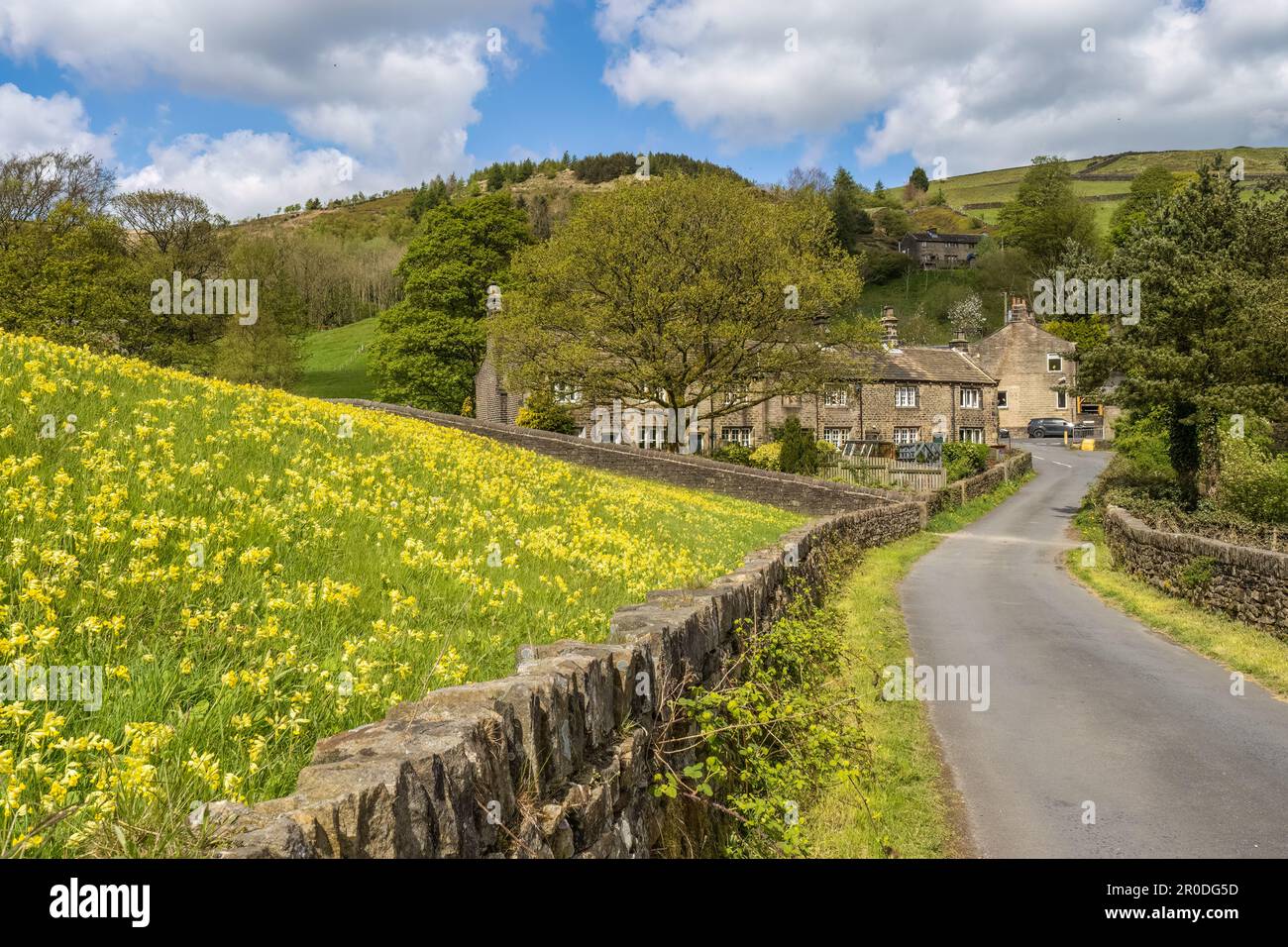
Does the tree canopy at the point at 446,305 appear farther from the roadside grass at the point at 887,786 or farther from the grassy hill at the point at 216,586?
the roadside grass at the point at 887,786

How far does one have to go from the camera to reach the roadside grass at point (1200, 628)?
11.5m

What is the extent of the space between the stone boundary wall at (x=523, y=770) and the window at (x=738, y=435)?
45.3 meters

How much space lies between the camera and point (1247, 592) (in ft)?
46.5

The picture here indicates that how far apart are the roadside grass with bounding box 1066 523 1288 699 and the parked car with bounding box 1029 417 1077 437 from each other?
5946 cm

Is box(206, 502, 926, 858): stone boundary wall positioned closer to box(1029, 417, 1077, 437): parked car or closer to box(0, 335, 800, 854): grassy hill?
box(0, 335, 800, 854): grassy hill

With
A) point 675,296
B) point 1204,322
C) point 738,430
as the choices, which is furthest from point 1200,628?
point 738,430

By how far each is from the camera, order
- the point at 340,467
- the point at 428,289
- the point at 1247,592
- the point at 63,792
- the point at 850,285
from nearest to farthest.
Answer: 1. the point at 63,792
2. the point at 340,467
3. the point at 1247,592
4. the point at 850,285
5. the point at 428,289

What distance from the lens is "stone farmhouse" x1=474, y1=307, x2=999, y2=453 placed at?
52031mm

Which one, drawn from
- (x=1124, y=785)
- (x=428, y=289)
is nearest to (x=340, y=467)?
(x=1124, y=785)

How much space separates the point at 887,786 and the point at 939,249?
143429mm

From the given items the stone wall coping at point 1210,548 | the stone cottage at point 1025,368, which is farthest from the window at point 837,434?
the stone wall coping at point 1210,548

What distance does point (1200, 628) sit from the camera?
1396 cm

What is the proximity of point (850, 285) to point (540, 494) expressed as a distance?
81.0ft
